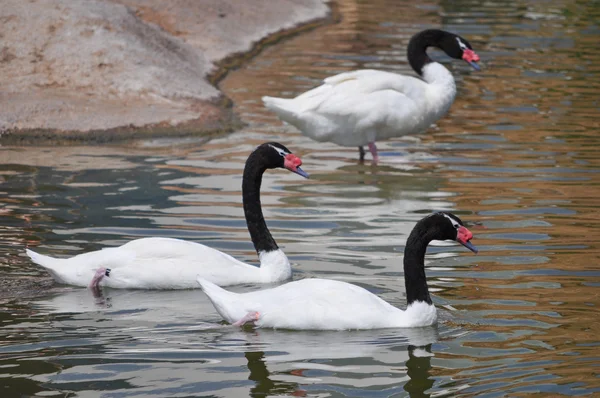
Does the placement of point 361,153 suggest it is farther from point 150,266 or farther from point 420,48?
point 150,266

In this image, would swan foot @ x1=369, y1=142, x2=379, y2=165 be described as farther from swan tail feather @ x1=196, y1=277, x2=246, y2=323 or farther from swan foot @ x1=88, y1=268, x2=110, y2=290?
swan tail feather @ x1=196, y1=277, x2=246, y2=323

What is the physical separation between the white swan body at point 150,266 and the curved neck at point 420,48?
18.7 feet

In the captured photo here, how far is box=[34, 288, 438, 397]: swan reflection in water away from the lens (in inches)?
251

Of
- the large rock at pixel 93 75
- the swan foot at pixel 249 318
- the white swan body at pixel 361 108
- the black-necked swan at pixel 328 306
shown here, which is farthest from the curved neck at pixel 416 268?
the large rock at pixel 93 75

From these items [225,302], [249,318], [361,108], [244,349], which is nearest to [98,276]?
[225,302]

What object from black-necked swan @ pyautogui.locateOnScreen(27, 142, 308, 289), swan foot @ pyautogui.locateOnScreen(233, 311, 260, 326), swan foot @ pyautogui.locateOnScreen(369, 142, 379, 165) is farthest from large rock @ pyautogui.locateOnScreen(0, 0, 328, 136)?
swan foot @ pyautogui.locateOnScreen(233, 311, 260, 326)

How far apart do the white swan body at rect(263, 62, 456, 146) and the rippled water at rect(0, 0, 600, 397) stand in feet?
1.14

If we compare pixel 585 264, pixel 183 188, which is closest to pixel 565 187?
pixel 585 264

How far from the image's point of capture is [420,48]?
13.8 m

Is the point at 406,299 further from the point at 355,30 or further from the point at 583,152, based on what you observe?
the point at 355,30

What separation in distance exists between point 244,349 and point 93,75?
827cm

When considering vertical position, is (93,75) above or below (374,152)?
Answer: above

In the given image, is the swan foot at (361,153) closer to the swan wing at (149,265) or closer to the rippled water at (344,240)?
the rippled water at (344,240)

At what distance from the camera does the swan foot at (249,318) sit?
23.7ft
